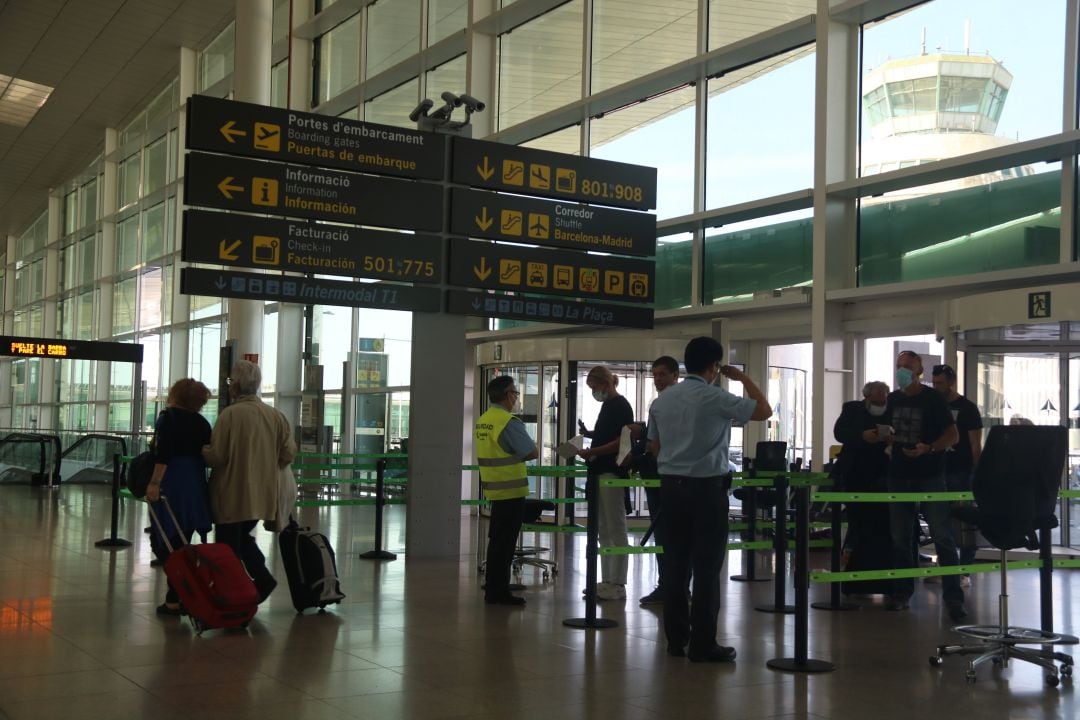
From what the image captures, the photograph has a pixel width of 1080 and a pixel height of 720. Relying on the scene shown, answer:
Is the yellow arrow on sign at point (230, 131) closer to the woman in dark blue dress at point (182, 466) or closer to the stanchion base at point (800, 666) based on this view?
the woman in dark blue dress at point (182, 466)

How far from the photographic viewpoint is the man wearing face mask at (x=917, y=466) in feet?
25.6

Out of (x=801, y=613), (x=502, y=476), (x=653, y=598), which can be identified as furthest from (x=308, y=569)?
(x=801, y=613)

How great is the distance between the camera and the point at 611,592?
26.6 ft

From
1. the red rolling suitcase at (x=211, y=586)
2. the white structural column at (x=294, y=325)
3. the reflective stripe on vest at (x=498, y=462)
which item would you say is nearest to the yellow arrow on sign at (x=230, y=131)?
the reflective stripe on vest at (x=498, y=462)

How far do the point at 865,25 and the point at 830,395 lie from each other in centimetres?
415

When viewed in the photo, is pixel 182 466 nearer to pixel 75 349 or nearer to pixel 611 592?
pixel 611 592

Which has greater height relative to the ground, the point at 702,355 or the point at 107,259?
the point at 107,259

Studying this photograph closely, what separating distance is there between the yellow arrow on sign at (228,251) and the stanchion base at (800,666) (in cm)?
560

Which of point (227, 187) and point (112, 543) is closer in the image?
point (227, 187)

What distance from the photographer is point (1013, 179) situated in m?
11.2

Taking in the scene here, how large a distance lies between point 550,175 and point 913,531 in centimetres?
474

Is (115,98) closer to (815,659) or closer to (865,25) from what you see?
(865,25)

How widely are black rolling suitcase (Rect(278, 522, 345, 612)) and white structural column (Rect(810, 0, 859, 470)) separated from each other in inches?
262

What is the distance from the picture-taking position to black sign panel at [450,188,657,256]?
1047 centimetres
